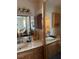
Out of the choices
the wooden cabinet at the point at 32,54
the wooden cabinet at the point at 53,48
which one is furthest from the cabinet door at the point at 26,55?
the wooden cabinet at the point at 53,48

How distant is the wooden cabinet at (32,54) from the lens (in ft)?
8.69

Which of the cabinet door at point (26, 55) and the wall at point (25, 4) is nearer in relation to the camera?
the cabinet door at point (26, 55)

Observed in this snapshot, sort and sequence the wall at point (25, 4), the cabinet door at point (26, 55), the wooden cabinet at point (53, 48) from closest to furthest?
the cabinet door at point (26, 55) → the wall at point (25, 4) → the wooden cabinet at point (53, 48)

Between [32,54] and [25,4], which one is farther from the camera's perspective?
[25,4]

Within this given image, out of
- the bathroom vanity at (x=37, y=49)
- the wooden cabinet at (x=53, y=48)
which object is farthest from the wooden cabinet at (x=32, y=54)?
the wooden cabinet at (x=53, y=48)

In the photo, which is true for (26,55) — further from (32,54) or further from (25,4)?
(25,4)

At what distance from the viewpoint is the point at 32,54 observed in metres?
2.94

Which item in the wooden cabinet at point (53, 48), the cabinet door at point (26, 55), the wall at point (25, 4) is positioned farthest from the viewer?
the wooden cabinet at point (53, 48)

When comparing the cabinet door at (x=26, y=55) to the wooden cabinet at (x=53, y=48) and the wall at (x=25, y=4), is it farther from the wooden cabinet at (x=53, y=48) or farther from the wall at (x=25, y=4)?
the wall at (x=25, y=4)

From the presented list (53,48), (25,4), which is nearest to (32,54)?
(53,48)

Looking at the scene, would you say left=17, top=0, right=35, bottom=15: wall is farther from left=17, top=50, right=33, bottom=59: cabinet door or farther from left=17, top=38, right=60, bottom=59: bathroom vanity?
left=17, top=50, right=33, bottom=59: cabinet door

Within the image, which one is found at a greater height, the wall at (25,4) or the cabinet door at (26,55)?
the wall at (25,4)
